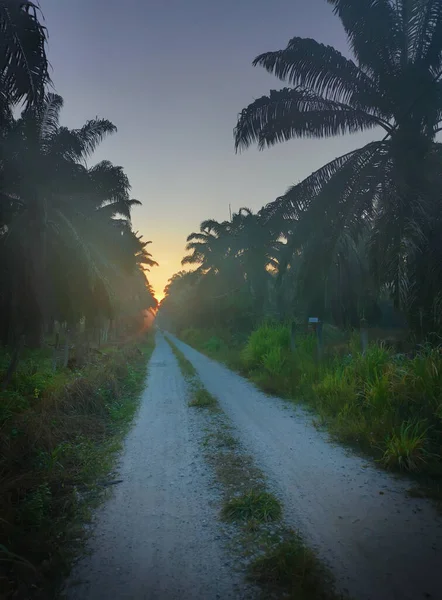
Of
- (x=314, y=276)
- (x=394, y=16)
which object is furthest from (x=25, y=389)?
(x=394, y=16)

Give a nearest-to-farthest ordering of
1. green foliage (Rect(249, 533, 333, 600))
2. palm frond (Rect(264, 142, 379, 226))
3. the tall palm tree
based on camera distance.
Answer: green foliage (Rect(249, 533, 333, 600)) < palm frond (Rect(264, 142, 379, 226)) < the tall palm tree

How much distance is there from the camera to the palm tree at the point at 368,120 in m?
7.04

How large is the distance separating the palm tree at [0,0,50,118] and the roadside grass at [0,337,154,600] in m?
4.81

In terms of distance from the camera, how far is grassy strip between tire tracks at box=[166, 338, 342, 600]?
240cm

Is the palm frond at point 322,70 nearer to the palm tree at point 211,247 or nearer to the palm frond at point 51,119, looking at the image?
the palm frond at point 51,119

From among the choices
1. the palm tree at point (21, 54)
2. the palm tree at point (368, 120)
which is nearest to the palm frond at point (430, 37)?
the palm tree at point (368, 120)

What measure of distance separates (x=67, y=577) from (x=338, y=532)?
7.56 ft

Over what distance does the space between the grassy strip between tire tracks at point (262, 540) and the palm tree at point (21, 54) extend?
5894mm

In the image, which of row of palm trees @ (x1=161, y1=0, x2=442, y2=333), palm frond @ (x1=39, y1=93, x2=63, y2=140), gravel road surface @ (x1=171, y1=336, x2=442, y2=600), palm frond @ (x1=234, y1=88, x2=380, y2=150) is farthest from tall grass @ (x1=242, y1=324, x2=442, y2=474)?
palm frond @ (x1=39, y1=93, x2=63, y2=140)

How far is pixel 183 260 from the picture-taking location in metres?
32.5

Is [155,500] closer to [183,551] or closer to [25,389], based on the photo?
[183,551]

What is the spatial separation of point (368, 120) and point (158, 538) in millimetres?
9363

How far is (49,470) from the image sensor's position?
13.6ft

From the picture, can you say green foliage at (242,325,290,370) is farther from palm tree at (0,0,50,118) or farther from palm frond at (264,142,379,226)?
palm tree at (0,0,50,118)
